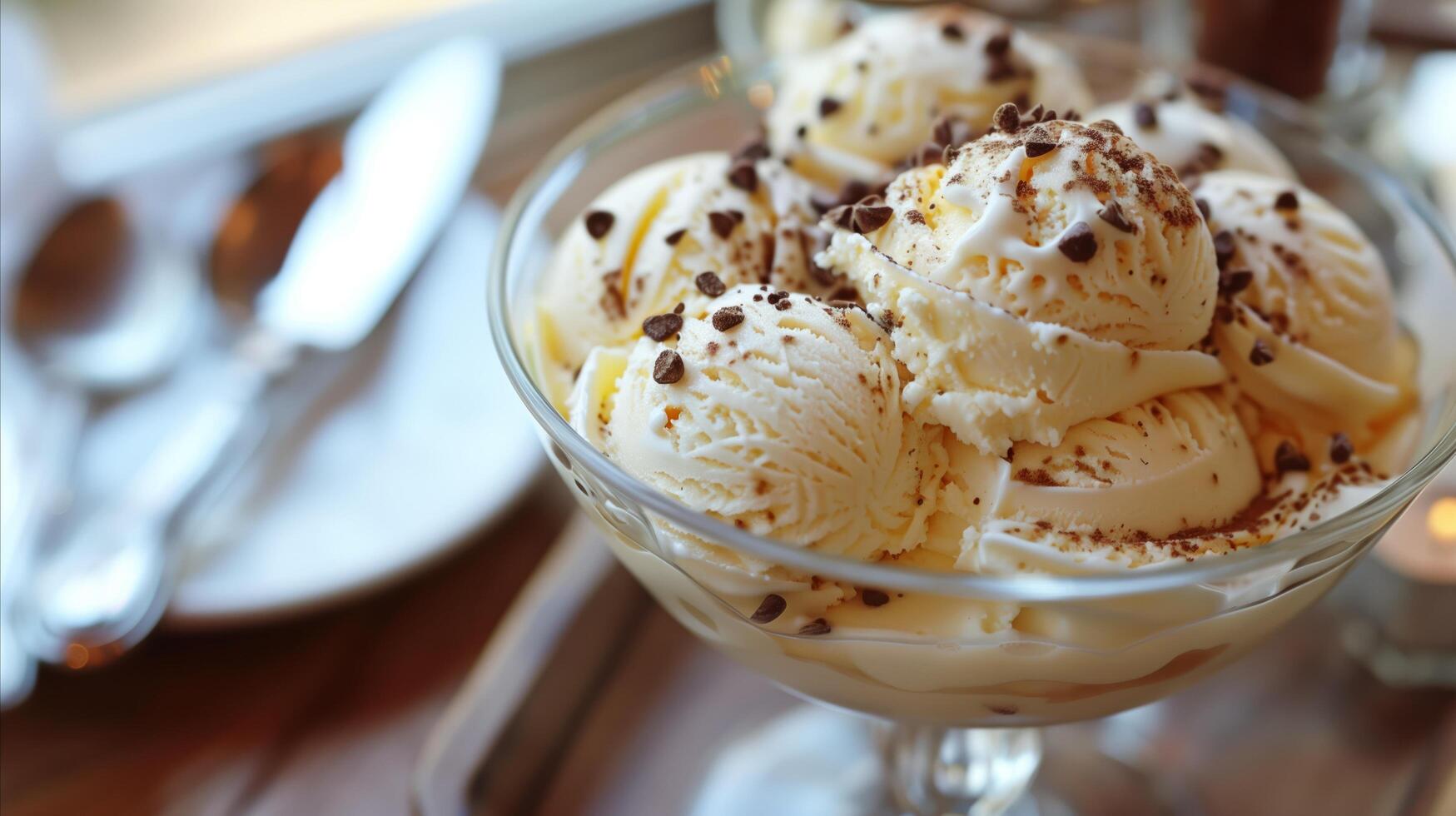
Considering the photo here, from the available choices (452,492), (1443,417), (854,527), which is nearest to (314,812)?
(452,492)

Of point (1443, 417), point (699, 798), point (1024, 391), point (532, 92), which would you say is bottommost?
point (699, 798)

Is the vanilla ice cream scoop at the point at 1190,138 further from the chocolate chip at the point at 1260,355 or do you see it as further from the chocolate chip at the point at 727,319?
the chocolate chip at the point at 727,319

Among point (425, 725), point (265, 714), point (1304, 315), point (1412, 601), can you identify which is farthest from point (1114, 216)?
point (265, 714)

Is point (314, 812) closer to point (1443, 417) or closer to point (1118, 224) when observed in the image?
point (1118, 224)

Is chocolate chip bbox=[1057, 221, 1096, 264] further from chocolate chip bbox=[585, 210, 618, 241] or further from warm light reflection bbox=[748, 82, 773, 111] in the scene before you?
warm light reflection bbox=[748, 82, 773, 111]

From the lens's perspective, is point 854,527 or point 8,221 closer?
point 854,527

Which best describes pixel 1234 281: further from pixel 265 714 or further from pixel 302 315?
pixel 302 315

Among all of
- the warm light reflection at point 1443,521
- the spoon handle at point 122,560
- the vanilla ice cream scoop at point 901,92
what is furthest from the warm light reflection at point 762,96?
the warm light reflection at point 1443,521
